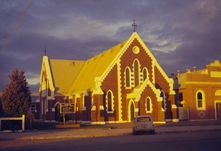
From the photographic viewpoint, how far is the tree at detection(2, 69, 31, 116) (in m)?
37.2

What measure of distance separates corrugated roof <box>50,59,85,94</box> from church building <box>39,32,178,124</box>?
1.22m

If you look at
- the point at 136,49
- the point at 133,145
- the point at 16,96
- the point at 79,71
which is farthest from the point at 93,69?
the point at 133,145

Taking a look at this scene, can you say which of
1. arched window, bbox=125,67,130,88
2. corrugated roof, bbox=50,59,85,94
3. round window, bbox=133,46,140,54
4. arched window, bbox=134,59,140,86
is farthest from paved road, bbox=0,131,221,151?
corrugated roof, bbox=50,59,85,94

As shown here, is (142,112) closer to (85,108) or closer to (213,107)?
(85,108)

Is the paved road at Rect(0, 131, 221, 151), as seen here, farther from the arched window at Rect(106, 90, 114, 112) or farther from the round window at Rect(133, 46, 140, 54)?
the round window at Rect(133, 46, 140, 54)

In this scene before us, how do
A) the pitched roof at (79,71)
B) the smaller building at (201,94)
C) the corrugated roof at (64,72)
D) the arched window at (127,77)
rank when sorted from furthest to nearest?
the corrugated roof at (64,72) < the smaller building at (201,94) < the pitched roof at (79,71) < the arched window at (127,77)

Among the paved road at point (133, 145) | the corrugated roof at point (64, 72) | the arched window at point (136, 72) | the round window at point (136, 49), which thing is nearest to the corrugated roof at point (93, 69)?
the corrugated roof at point (64, 72)

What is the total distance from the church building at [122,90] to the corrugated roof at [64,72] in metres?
1.22


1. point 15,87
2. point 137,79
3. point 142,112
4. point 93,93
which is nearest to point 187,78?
point 137,79

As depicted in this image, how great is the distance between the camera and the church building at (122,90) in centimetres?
4619

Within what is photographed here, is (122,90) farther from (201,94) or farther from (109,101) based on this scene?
(201,94)

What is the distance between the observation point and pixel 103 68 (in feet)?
163

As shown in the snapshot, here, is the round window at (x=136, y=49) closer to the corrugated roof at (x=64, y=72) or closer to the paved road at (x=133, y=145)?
the corrugated roof at (x=64, y=72)

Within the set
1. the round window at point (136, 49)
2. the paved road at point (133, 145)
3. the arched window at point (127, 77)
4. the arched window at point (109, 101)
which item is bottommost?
the paved road at point (133, 145)
